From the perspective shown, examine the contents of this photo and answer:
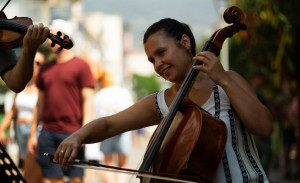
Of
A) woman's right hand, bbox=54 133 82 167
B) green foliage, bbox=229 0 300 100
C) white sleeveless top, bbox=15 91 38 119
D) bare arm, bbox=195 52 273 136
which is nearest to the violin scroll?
woman's right hand, bbox=54 133 82 167

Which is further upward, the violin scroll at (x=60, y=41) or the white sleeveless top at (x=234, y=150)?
the violin scroll at (x=60, y=41)

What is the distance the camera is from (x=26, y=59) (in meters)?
2.74

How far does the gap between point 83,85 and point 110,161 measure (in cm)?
175

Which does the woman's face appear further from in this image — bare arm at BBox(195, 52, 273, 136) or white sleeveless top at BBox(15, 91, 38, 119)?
white sleeveless top at BBox(15, 91, 38, 119)

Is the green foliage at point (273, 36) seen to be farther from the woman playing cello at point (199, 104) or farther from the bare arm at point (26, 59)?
the bare arm at point (26, 59)

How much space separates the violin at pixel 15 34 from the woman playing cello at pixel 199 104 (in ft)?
1.21

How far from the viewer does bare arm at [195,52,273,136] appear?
2664mm

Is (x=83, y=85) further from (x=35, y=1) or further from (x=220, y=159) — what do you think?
(x=35, y=1)

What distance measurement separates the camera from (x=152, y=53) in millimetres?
2910

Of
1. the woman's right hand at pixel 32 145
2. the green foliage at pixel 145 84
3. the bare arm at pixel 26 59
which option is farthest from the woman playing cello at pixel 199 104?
the green foliage at pixel 145 84

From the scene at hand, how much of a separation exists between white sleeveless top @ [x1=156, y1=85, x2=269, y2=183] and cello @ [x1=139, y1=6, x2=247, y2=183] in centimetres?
13

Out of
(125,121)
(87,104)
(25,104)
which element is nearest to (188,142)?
(125,121)

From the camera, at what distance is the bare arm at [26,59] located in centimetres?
267

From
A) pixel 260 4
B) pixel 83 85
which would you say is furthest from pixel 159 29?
pixel 260 4
